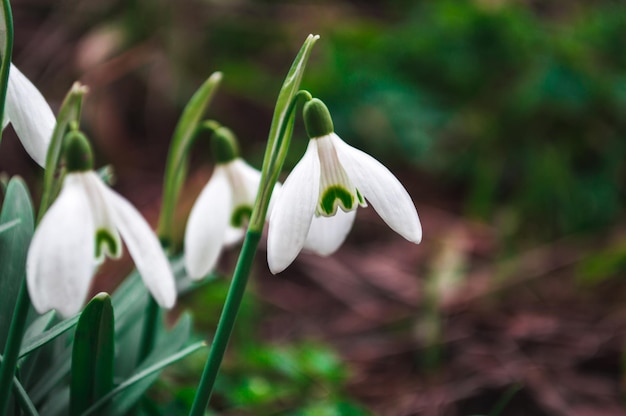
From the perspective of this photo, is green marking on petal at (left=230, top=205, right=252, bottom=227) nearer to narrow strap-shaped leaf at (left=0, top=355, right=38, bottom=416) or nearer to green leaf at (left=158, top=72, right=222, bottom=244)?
green leaf at (left=158, top=72, right=222, bottom=244)

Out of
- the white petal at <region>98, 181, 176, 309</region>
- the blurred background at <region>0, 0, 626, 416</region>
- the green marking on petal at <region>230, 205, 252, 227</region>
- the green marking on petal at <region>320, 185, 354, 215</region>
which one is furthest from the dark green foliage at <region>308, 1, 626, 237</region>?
the white petal at <region>98, 181, 176, 309</region>

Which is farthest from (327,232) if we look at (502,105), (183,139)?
(502,105)

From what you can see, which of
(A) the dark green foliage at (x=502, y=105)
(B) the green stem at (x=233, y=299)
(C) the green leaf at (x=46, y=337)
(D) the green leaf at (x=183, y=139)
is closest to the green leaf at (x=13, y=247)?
(C) the green leaf at (x=46, y=337)

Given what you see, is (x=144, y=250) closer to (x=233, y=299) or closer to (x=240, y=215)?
(x=233, y=299)

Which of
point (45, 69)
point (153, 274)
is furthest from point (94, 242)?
point (45, 69)

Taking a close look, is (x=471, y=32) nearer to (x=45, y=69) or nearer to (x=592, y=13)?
(x=592, y=13)

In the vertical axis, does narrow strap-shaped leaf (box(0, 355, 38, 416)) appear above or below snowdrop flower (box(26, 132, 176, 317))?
below
